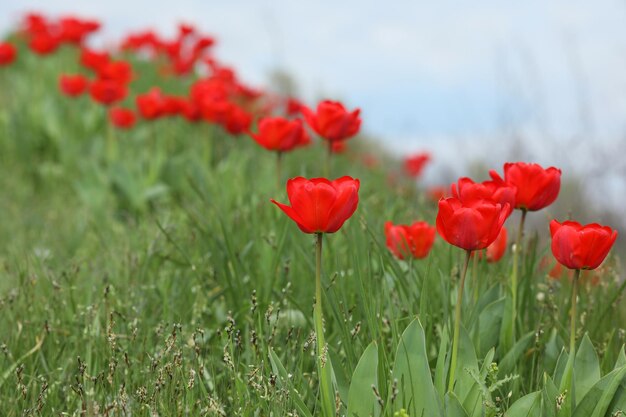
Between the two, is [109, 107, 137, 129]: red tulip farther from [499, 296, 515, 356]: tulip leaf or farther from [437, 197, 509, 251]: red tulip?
[437, 197, 509, 251]: red tulip

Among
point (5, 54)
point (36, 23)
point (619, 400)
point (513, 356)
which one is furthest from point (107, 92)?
point (619, 400)

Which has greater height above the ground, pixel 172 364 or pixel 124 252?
pixel 172 364

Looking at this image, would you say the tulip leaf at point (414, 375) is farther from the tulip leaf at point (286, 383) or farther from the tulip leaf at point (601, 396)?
the tulip leaf at point (601, 396)

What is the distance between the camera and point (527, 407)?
176cm

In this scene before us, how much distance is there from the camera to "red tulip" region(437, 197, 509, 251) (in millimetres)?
1634

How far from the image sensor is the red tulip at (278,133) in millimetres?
2758

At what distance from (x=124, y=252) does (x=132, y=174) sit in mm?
2034

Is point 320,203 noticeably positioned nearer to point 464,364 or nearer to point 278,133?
point 464,364

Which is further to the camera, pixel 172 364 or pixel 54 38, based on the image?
pixel 54 38

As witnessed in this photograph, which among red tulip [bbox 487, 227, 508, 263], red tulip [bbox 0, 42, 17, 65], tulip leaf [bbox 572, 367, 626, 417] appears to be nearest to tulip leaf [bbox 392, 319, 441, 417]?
tulip leaf [bbox 572, 367, 626, 417]

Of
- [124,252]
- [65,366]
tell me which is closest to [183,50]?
[124,252]

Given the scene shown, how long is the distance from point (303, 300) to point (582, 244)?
107cm

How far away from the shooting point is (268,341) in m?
1.98

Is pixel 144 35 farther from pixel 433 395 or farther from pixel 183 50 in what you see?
pixel 433 395
